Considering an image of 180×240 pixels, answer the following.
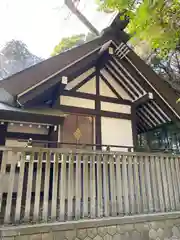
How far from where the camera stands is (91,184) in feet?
11.5

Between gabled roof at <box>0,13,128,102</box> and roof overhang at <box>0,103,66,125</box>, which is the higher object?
gabled roof at <box>0,13,128,102</box>

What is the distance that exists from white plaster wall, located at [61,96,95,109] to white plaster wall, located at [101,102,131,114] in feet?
1.44

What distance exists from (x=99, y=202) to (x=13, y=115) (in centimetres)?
302

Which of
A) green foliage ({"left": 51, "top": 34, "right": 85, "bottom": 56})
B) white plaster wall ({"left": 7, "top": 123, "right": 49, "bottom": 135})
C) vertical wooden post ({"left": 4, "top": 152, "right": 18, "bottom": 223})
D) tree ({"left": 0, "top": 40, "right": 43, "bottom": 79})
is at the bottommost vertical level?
vertical wooden post ({"left": 4, "top": 152, "right": 18, "bottom": 223})

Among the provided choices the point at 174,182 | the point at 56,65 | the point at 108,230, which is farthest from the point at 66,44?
the point at 108,230

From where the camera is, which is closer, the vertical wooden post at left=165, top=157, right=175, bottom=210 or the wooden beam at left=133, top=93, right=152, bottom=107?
the vertical wooden post at left=165, top=157, right=175, bottom=210

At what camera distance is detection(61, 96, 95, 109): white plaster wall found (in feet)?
22.1

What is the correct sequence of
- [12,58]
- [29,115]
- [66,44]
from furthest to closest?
[12,58] < [66,44] < [29,115]

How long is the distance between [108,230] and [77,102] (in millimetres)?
4425

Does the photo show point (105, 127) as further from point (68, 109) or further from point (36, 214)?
point (36, 214)

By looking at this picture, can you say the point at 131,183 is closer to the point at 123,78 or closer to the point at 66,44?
A: the point at 123,78

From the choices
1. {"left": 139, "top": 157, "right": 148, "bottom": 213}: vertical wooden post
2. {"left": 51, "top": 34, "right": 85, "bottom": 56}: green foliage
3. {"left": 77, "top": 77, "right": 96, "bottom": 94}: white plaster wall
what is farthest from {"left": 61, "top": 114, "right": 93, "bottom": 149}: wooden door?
{"left": 51, "top": 34, "right": 85, "bottom": 56}: green foliage

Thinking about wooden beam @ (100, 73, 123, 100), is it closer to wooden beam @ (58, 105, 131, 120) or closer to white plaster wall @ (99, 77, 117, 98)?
white plaster wall @ (99, 77, 117, 98)

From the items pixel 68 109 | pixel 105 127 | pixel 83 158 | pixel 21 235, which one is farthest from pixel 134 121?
pixel 21 235
